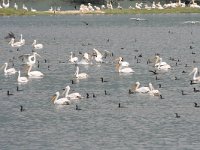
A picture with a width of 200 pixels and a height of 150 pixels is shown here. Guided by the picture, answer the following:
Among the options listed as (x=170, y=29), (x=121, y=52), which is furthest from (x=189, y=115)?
(x=170, y=29)

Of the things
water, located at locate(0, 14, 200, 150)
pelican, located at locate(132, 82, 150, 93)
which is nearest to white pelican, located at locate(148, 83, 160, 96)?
pelican, located at locate(132, 82, 150, 93)

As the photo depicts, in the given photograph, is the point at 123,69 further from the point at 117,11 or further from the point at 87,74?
the point at 117,11

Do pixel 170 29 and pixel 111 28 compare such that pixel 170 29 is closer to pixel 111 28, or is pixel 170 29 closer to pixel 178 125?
pixel 111 28

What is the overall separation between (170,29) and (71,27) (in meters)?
13.7

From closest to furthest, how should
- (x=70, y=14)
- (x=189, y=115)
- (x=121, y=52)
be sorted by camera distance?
1. (x=189, y=115)
2. (x=121, y=52)
3. (x=70, y=14)

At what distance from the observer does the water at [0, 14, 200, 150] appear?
1545 inches

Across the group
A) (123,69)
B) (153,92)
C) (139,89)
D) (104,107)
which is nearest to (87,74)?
(123,69)

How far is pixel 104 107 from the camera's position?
47.4m

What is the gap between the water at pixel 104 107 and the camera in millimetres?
39250

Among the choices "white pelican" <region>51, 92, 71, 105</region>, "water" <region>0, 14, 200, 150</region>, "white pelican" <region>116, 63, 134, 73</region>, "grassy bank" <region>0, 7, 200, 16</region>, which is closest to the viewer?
"water" <region>0, 14, 200, 150</region>

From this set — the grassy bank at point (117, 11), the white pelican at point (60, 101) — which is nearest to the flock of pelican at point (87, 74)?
the white pelican at point (60, 101)

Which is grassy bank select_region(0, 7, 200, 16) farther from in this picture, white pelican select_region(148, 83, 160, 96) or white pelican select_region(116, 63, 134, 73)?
white pelican select_region(148, 83, 160, 96)

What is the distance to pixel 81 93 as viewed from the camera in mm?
52812

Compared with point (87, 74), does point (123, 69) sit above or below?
above
